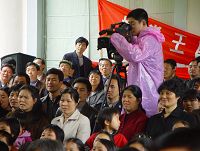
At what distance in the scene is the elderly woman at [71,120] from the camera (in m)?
3.19

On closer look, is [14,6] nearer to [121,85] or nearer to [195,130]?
[121,85]

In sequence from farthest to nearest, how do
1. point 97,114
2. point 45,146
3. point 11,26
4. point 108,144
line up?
point 11,26
point 97,114
point 108,144
point 45,146

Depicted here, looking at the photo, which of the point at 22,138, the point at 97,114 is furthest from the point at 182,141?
the point at 97,114

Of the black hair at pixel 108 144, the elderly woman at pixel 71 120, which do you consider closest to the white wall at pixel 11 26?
the elderly woman at pixel 71 120

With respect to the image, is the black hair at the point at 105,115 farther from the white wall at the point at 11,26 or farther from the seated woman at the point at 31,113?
the white wall at the point at 11,26

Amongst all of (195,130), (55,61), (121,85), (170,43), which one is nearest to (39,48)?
(55,61)

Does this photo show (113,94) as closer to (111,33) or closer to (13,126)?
(111,33)

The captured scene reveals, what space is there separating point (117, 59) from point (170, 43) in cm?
311

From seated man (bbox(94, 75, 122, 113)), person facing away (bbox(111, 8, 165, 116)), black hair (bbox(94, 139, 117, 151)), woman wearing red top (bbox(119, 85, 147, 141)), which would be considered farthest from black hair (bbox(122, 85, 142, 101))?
black hair (bbox(94, 139, 117, 151))

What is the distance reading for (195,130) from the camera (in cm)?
62

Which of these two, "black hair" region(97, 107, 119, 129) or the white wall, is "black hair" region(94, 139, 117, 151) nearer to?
"black hair" region(97, 107, 119, 129)

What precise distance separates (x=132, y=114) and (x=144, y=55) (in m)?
0.40

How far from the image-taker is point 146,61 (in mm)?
3189

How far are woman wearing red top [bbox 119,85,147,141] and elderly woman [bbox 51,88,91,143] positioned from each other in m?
0.24
